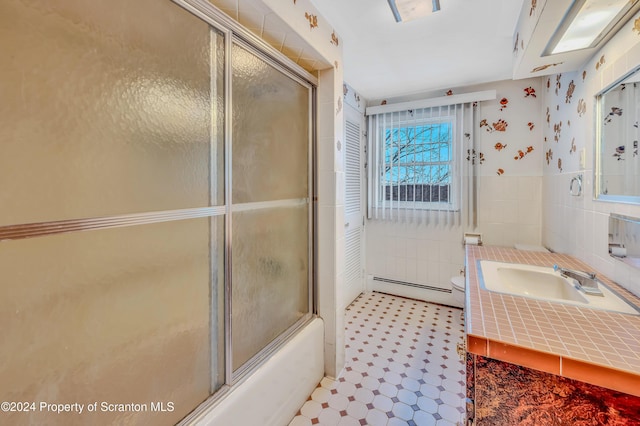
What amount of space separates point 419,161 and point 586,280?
6.17 feet

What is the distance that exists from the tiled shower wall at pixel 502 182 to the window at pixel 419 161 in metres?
→ 0.28

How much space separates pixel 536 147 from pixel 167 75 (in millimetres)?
3046

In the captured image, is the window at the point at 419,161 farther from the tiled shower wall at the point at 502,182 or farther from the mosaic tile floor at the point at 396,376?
the mosaic tile floor at the point at 396,376

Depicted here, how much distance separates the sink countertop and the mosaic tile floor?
0.90 meters

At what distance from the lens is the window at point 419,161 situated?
287cm

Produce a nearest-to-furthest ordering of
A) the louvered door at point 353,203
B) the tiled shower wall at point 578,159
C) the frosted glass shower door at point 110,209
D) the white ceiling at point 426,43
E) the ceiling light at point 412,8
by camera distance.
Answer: the frosted glass shower door at point 110,209 < the tiled shower wall at point 578,159 < the ceiling light at point 412,8 < the white ceiling at point 426,43 < the louvered door at point 353,203

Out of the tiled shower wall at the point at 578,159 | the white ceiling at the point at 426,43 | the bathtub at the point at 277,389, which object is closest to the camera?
the bathtub at the point at 277,389

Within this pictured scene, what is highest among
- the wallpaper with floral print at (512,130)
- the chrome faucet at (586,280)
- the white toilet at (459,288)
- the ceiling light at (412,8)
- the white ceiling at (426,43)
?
the white ceiling at (426,43)

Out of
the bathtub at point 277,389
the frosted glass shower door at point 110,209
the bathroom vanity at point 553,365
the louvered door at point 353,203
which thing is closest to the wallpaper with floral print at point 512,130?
the louvered door at point 353,203

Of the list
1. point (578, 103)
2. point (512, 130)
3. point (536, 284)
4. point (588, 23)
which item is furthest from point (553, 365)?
point (512, 130)

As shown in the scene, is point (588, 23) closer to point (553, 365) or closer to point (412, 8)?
point (412, 8)

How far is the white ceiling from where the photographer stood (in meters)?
1.61

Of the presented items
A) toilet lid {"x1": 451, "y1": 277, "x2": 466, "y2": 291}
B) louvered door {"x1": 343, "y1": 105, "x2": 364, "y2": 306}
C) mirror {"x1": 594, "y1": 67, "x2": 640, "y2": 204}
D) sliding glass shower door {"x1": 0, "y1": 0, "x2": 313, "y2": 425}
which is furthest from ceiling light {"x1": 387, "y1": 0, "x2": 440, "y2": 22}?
toilet lid {"x1": 451, "y1": 277, "x2": 466, "y2": 291}

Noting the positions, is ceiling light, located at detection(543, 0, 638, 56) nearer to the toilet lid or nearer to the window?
the window
